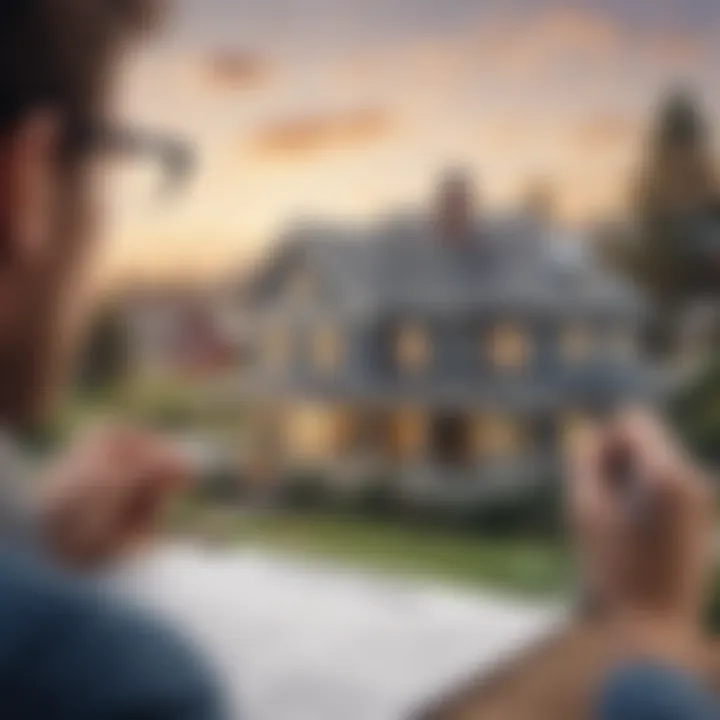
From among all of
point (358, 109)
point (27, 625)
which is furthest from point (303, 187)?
point (27, 625)

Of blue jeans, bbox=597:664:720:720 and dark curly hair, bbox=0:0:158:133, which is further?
dark curly hair, bbox=0:0:158:133

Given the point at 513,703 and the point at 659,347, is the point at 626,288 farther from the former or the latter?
the point at 513,703

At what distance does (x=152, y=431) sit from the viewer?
3.78ft

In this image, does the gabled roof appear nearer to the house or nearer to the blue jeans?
the house

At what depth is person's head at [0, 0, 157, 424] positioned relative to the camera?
3.69ft

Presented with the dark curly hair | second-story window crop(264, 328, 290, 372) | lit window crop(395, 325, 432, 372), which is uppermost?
the dark curly hair

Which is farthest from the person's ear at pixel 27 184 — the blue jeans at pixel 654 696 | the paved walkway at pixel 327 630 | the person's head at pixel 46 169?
the blue jeans at pixel 654 696

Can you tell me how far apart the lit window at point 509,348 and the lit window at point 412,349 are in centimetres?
5

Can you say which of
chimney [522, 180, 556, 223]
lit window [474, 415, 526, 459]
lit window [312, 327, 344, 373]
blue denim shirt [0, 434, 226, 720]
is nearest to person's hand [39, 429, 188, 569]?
blue denim shirt [0, 434, 226, 720]

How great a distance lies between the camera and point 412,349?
3.71 feet

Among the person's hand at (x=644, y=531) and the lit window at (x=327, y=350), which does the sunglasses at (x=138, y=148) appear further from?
the person's hand at (x=644, y=531)

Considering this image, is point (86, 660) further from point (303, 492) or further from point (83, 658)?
point (303, 492)

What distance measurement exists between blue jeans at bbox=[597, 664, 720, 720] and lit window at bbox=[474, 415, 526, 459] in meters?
0.19

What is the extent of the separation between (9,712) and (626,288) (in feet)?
1.90
